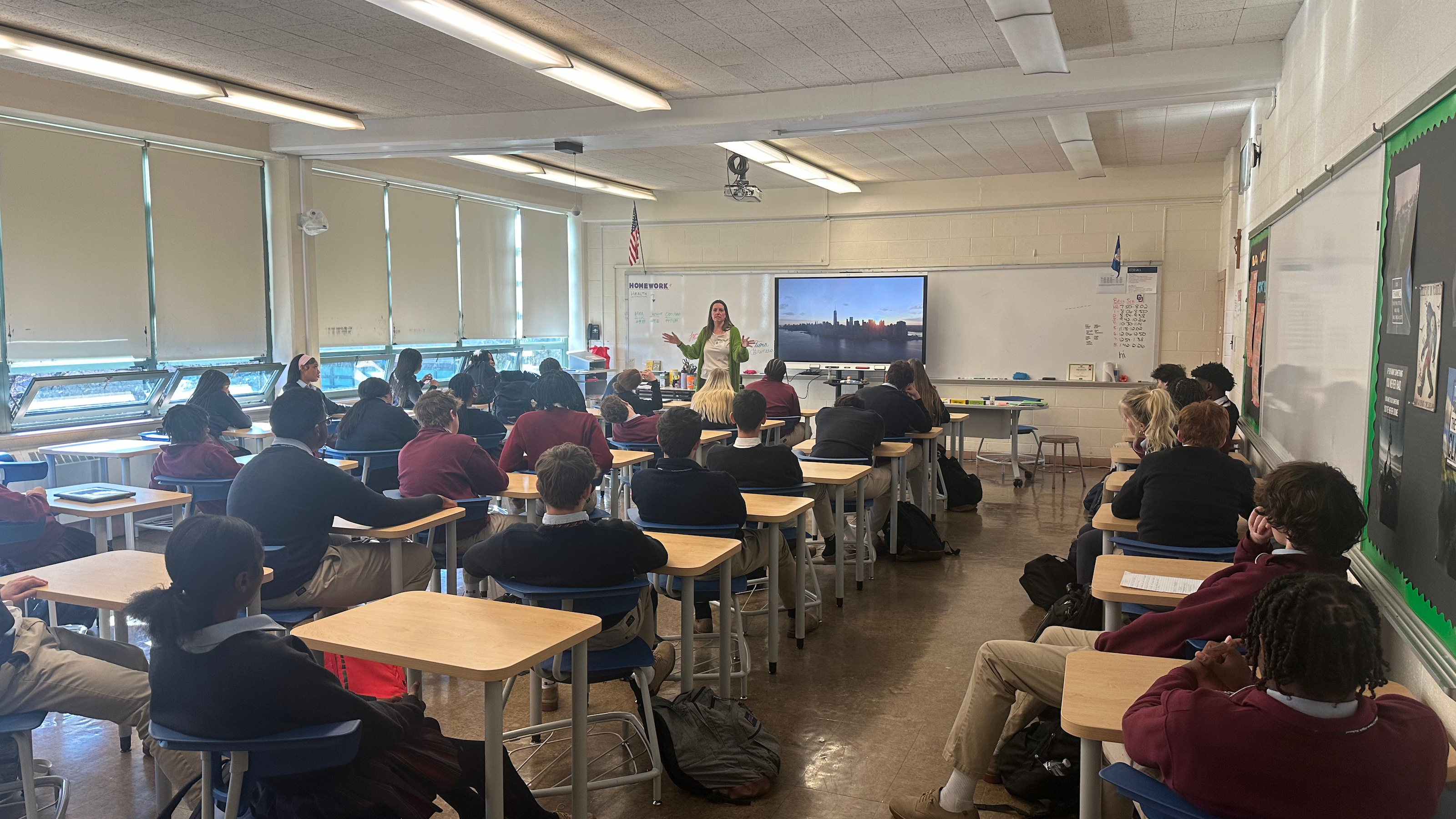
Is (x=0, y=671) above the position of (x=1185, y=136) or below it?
below

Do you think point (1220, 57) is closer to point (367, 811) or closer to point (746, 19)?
point (746, 19)

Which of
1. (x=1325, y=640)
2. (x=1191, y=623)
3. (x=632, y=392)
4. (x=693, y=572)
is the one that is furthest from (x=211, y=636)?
(x=632, y=392)

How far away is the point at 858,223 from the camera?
1077 centimetres

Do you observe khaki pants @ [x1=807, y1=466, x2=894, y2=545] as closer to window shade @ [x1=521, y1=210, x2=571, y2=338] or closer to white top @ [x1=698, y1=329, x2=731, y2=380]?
white top @ [x1=698, y1=329, x2=731, y2=380]

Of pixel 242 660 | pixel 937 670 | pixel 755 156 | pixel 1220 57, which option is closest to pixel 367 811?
pixel 242 660

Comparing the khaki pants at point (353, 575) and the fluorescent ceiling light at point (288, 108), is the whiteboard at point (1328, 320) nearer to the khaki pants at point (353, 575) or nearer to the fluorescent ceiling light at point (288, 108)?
the khaki pants at point (353, 575)

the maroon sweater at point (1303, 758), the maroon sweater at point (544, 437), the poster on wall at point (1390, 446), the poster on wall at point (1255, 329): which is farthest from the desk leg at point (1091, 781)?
the poster on wall at point (1255, 329)

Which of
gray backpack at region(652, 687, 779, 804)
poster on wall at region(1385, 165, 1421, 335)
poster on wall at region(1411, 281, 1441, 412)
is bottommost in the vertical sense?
gray backpack at region(652, 687, 779, 804)

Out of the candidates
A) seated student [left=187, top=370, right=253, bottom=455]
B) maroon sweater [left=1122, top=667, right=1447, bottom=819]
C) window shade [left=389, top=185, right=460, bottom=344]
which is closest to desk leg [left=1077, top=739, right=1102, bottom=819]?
maroon sweater [left=1122, top=667, right=1447, bottom=819]

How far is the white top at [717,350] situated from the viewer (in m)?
8.41

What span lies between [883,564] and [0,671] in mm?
4564

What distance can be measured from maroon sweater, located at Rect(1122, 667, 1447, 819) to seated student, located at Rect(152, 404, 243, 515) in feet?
14.0

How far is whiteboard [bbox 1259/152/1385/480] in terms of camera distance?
2.67 meters

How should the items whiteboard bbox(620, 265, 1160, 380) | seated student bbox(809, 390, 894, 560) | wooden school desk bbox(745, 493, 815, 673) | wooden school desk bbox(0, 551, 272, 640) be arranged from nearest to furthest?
wooden school desk bbox(0, 551, 272, 640), wooden school desk bbox(745, 493, 815, 673), seated student bbox(809, 390, 894, 560), whiteboard bbox(620, 265, 1160, 380)
